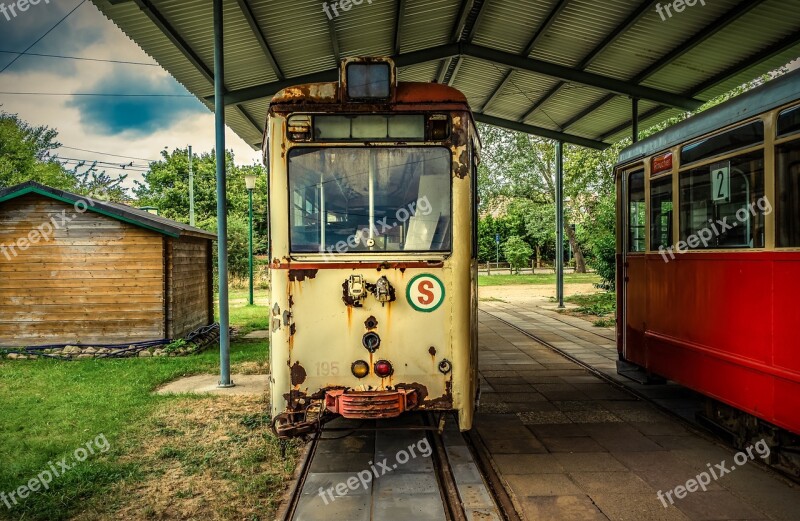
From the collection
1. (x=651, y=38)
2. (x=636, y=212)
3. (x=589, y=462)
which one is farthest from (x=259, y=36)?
(x=589, y=462)

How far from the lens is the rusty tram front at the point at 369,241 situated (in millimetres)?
4664

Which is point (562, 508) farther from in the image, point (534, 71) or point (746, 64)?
point (534, 71)

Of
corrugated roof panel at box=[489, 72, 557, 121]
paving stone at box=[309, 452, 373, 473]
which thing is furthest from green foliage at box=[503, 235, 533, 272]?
paving stone at box=[309, 452, 373, 473]

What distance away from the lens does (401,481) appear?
15.6 feet

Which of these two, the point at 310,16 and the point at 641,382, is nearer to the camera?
the point at 641,382

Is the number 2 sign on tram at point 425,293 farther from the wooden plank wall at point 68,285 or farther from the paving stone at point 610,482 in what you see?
the wooden plank wall at point 68,285

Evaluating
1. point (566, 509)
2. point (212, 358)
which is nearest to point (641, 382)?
point (566, 509)

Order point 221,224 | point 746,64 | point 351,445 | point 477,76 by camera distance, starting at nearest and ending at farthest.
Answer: point 351,445 < point 221,224 < point 746,64 < point 477,76

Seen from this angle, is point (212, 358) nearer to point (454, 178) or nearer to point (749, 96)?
point (454, 178)

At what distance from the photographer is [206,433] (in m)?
6.13

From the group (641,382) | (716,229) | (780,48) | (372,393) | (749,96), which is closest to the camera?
(372,393)

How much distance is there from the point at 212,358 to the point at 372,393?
23.4 ft

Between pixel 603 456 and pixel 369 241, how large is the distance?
3.00 meters

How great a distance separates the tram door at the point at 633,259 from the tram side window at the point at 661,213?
0.24 m
